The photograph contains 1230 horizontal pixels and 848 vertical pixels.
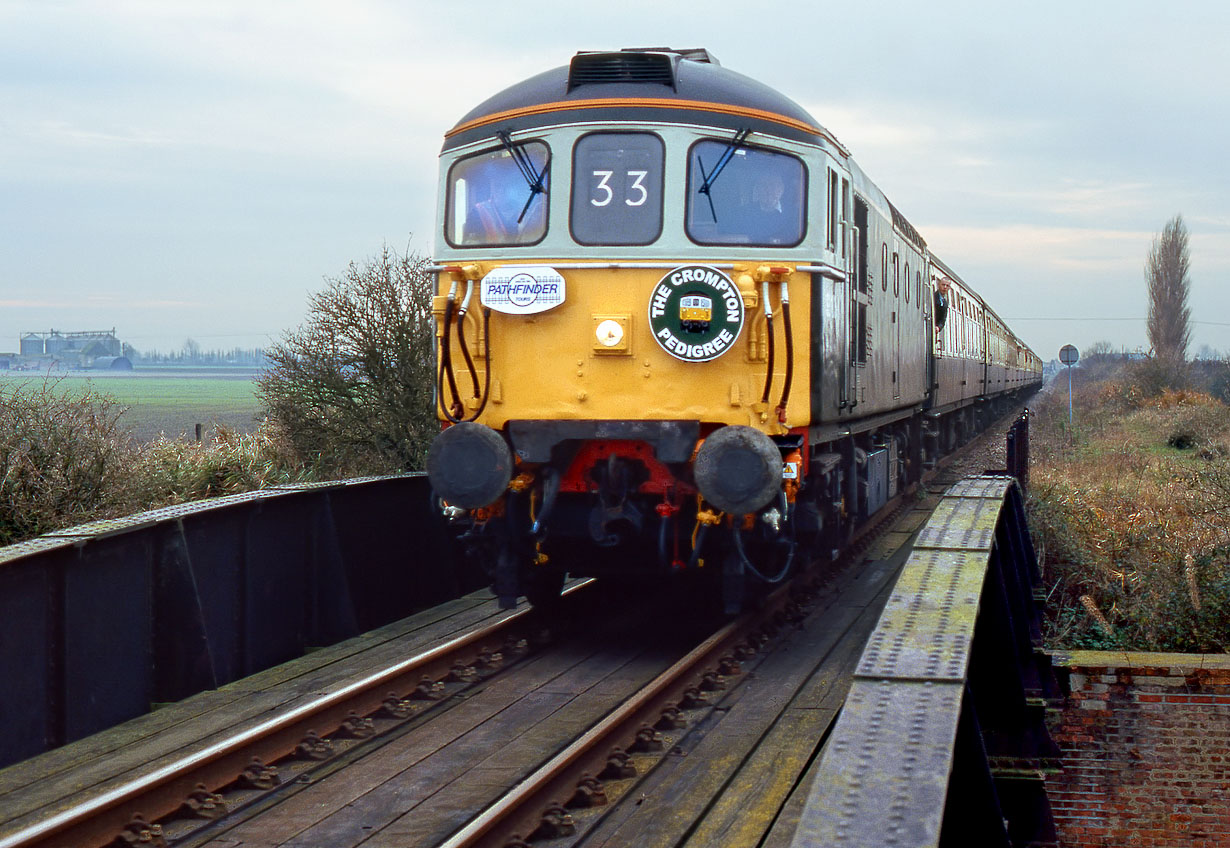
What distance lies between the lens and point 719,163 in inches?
298

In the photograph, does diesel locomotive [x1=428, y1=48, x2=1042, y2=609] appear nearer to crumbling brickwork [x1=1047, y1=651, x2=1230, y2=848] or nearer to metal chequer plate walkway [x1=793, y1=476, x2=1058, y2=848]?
metal chequer plate walkway [x1=793, y1=476, x2=1058, y2=848]

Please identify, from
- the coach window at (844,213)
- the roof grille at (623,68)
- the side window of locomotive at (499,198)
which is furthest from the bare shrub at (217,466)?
the coach window at (844,213)

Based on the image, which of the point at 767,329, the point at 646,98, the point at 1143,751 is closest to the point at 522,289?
the point at 646,98

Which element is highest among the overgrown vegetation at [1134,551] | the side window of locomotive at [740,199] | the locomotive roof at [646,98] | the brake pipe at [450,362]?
the locomotive roof at [646,98]

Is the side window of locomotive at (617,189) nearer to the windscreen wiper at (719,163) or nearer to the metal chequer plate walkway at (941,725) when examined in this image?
the windscreen wiper at (719,163)

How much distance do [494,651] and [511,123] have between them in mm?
3228

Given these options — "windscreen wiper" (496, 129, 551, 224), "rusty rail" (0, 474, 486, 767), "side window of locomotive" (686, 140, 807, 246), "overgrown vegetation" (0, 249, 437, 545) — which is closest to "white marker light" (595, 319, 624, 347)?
"side window of locomotive" (686, 140, 807, 246)

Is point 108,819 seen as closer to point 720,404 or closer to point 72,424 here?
point 720,404

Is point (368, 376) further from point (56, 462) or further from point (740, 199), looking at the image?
point (740, 199)

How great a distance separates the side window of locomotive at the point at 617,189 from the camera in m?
7.52

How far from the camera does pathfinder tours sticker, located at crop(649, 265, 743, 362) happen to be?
7250mm

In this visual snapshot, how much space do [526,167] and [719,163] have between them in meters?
1.18

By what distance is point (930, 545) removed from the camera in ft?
15.8

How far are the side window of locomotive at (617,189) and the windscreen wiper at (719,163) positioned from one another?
251 mm
